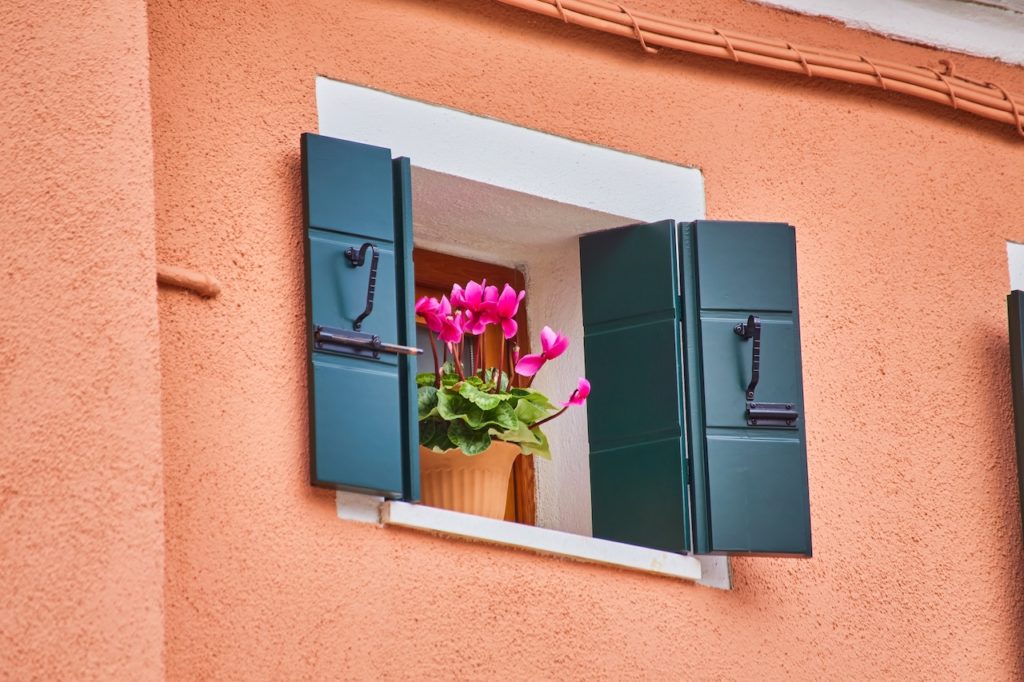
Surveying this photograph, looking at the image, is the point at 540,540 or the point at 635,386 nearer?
→ the point at 540,540

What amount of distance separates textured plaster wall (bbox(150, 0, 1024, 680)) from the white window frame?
0.06 m

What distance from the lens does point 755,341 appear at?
21.1 ft

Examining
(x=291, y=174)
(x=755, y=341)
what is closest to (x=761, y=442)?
(x=755, y=341)

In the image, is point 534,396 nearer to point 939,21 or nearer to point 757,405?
point 757,405

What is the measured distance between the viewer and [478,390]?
19.9 ft

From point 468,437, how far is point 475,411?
72mm

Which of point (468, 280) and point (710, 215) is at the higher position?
point (710, 215)

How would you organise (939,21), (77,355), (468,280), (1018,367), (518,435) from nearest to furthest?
(77,355) < (518,435) < (468,280) < (1018,367) < (939,21)

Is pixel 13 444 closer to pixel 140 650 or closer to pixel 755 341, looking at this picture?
pixel 140 650

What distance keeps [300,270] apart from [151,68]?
25.2 inches

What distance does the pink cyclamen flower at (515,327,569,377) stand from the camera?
246 inches

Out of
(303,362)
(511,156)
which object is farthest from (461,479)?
(511,156)

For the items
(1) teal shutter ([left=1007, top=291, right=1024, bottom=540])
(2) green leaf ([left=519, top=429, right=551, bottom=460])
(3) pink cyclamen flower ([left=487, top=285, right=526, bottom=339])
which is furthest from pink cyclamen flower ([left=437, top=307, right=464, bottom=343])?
(1) teal shutter ([left=1007, top=291, right=1024, bottom=540])

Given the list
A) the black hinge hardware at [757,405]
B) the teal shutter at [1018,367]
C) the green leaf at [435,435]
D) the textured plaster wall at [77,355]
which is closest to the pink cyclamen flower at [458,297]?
the green leaf at [435,435]
